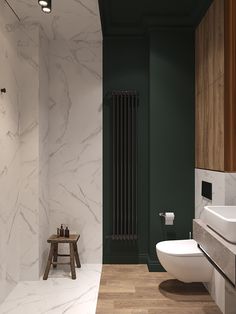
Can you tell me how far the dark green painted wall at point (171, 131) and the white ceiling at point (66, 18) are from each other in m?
0.71

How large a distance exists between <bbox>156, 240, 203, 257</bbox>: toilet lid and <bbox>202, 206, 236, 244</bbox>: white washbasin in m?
0.54

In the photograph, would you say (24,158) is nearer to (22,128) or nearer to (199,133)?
(22,128)

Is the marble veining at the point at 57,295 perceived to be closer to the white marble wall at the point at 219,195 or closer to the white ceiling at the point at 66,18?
the white marble wall at the point at 219,195

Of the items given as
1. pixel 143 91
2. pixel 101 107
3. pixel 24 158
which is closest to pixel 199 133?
pixel 143 91

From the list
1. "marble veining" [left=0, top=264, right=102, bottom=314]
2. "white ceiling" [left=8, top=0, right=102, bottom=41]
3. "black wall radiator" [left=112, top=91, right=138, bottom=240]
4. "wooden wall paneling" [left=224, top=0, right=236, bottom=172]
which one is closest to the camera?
"wooden wall paneling" [left=224, top=0, right=236, bottom=172]

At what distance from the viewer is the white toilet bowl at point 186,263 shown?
110 inches

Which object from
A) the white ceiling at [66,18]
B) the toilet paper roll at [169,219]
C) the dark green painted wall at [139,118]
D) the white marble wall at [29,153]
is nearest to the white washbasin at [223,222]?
the toilet paper roll at [169,219]

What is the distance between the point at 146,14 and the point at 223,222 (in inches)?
92.5

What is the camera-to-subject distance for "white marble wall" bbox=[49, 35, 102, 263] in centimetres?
381

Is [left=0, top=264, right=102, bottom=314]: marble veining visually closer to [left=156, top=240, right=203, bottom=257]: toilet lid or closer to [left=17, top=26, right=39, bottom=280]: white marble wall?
[left=17, top=26, right=39, bottom=280]: white marble wall

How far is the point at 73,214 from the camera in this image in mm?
3805

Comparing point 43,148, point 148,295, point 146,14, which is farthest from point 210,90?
point 148,295

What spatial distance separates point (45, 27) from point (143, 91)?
4.13ft

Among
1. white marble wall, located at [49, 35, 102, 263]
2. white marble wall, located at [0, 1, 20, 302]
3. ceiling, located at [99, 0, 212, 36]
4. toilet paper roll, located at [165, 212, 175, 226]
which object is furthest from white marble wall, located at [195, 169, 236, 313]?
white marble wall, located at [0, 1, 20, 302]
